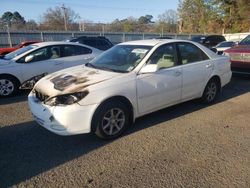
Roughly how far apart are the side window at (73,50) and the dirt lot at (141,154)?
303 cm

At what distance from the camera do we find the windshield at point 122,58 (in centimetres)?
469

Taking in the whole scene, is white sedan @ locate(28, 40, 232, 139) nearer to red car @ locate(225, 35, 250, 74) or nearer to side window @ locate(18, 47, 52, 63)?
side window @ locate(18, 47, 52, 63)

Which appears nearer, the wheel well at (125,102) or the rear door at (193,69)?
the wheel well at (125,102)

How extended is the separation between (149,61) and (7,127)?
2845 millimetres

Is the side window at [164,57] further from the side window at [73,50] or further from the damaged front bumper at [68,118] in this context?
the side window at [73,50]

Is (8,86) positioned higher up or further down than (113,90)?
further down

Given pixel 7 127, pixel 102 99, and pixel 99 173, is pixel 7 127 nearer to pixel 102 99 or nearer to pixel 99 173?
pixel 102 99

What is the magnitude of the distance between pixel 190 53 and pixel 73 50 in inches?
155

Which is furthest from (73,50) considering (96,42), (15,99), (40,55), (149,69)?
(96,42)

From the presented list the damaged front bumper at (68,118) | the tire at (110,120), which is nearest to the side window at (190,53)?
the tire at (110,120)

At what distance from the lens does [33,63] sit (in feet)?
24.0

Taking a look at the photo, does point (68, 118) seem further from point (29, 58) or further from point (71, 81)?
point (29, 58)

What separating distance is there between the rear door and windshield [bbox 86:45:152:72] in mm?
875

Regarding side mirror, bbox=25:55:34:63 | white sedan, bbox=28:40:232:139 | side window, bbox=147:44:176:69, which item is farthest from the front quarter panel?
side mirror, bbox=25:55:34:63
